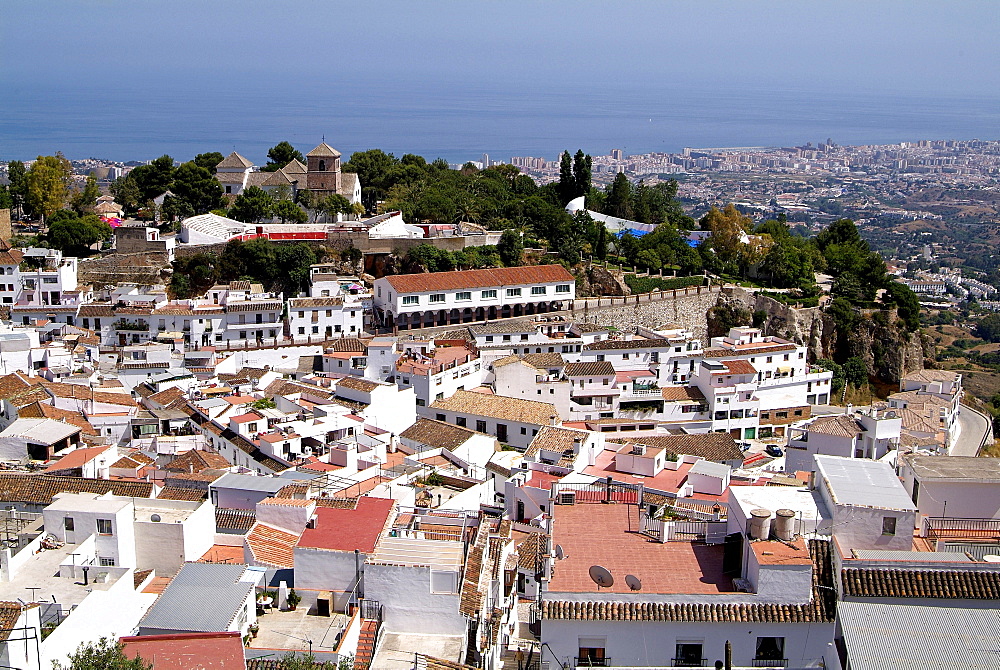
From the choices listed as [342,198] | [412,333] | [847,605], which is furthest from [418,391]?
[847,605]

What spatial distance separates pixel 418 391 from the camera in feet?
69.3

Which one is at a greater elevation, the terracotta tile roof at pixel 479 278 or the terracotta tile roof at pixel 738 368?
the terracotta tile roof at pixel 479 278

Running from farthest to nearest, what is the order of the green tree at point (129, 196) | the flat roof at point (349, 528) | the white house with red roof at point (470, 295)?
the green tree at point (129, 196) < the white house with red roof at point (470, 295) < the flat roof at point (349, 528)

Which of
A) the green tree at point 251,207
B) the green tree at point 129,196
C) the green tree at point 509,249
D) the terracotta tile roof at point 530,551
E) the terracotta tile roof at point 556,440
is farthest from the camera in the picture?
the green tree at point 129,196

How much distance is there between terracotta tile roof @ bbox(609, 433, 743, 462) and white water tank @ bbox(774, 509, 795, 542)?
9277mm

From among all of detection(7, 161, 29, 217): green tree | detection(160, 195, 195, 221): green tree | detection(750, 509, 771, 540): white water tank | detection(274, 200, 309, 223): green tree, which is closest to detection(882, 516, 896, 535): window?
detection(750, 509, 771, 540): white water tank

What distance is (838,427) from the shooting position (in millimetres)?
17641

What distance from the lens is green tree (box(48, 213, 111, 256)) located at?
2688 cm

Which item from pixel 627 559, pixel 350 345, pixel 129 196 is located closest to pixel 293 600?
pixel 627 559

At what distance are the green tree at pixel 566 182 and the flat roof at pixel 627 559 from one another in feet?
95.9

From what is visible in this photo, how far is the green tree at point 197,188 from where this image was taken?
30.7 meters

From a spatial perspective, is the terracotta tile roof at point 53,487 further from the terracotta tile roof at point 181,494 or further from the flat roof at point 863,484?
the flat roof at point 863,484

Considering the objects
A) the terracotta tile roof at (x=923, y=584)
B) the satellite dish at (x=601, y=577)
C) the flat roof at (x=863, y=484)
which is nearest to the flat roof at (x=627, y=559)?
the satellite dish at (x=601, y=577)

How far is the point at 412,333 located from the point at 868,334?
13.9 meters
